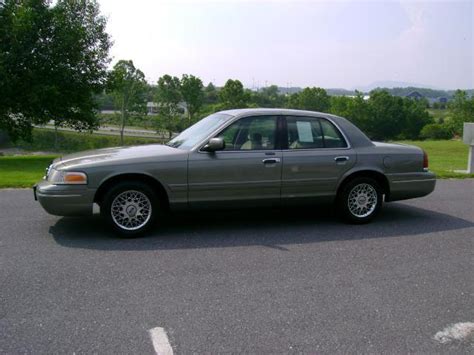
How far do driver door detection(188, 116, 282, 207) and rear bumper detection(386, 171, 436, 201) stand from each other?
1.73m

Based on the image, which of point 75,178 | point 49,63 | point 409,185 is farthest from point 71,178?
point 49,63

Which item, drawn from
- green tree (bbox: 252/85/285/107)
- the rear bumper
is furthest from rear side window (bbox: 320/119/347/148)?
green tree (bbox: 252/85/285/107)

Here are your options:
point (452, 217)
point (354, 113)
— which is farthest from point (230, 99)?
point (452, 217)

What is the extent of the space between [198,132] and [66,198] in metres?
1.93

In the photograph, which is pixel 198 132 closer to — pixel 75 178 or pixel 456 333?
pixel 75 178

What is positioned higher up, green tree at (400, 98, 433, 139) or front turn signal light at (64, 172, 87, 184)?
green tree at (400, 98, 433, 139)

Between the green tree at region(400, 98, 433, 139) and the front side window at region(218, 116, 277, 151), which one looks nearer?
the front side window at region(218, 116, 277, 151)

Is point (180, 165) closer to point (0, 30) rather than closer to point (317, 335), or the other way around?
point (317, 335)

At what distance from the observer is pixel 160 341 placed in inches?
132

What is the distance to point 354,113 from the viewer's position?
81.2 meters

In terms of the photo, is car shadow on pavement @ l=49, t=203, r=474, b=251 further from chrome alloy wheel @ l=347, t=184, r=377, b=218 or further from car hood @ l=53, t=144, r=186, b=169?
car hood @ l=53, t=144, r=186, b=169

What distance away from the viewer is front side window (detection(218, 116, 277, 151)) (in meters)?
6.27

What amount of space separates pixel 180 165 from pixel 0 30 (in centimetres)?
2007

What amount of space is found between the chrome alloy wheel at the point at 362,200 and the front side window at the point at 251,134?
4.42ft
